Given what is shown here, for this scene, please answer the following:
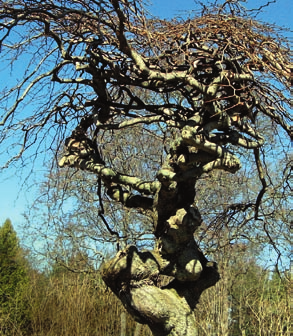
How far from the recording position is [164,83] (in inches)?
130

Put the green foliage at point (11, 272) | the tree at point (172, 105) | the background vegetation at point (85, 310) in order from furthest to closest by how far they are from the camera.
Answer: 1. the green foliage at point (11, 272)
2. the background vegetation at point (85, 310)
3. the tree at point (172, 105)

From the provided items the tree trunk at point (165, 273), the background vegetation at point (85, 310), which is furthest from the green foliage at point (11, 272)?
the tree trunk at point (165, 273)

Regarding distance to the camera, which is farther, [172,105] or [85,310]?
[85,310]

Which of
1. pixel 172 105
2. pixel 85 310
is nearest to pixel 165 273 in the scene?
pixel 172 105

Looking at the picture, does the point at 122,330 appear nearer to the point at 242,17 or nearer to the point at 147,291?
the point at 147,291

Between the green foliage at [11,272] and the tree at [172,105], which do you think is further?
the green foliage at [11,272]

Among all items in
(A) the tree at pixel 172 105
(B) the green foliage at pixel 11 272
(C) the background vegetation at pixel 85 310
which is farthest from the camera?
(B) the green foliage at pixel 11 272

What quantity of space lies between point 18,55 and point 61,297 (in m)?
5.29

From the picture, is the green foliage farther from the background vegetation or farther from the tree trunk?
the tree trunk

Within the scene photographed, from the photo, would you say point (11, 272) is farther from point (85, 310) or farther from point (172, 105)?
point (172, 105)

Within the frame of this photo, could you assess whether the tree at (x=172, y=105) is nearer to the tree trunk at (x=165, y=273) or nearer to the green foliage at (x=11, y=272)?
the tree trunk at (x=165, y=273)

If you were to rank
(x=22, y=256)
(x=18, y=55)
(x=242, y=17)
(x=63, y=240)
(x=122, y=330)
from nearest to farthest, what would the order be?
1. (x=242, y=17)
2. (x=18, y=55)
3. (x=122, y=330)
4. (x=63, y=240)
5. (x=22, y=256)

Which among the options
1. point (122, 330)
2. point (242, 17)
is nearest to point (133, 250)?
point (242, 17)

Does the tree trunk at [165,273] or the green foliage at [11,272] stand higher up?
the green foliage at [11,272]
